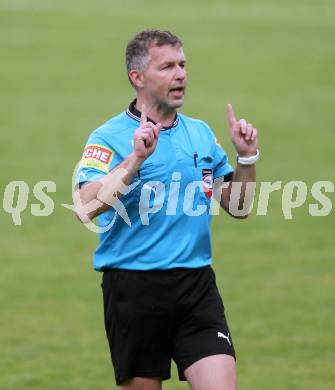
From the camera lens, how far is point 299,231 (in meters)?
16.2

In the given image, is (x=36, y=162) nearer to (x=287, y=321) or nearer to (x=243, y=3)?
(x=287, y=321)

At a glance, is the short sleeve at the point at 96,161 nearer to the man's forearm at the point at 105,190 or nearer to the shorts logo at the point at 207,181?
the man's forearm at the point at 105,190

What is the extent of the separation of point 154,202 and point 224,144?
45.6 feet

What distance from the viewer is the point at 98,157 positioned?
7305 millimetres

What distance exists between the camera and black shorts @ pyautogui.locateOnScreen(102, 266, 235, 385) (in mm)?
7438

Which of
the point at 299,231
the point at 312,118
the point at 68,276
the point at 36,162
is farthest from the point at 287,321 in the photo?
the point at 312,118

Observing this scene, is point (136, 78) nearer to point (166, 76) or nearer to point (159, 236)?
point (166, 76)

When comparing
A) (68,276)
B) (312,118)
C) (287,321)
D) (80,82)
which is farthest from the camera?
(80,82)

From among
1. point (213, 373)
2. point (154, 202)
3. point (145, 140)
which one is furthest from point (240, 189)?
point (213, 373)

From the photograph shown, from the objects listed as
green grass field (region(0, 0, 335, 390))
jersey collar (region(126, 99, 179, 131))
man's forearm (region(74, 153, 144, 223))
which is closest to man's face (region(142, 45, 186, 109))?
jersey collar (region(126, 99, 179, 131))

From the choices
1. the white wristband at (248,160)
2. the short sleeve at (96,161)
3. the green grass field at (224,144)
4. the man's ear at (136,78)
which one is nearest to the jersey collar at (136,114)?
the man's ear at (136,78)

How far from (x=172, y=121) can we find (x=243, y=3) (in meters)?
31.3

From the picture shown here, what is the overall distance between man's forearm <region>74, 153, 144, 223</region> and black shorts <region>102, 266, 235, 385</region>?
0.49 m

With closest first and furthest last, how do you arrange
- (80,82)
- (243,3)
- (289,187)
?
(289,187) → (80,82) → (243,3)
